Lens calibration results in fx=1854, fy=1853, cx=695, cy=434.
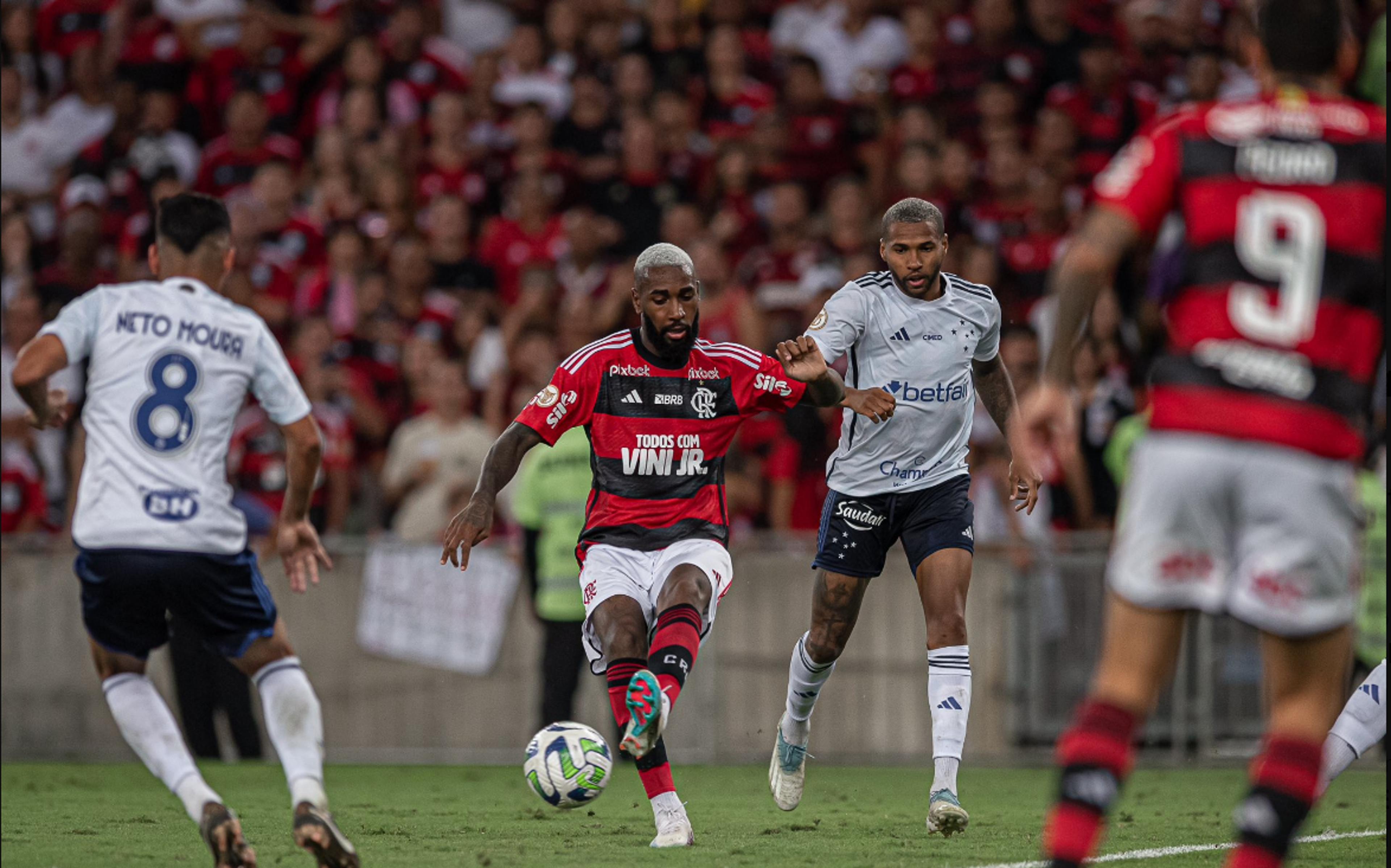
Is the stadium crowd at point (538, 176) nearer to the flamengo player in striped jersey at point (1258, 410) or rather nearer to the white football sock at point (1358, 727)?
the white football sock at point (1358, 727)

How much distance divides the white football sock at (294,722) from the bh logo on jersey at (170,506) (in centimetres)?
62

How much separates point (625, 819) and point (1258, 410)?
5071mm

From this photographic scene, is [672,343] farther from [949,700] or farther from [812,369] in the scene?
[949,700]

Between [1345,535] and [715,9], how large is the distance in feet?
43.4

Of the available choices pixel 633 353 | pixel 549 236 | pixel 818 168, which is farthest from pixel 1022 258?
pixel 633 353

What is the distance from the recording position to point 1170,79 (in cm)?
1625

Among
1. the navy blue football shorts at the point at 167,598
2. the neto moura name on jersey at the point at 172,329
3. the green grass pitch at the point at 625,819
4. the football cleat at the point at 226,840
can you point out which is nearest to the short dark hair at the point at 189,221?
the neto moura name on jersey at the point at 172,329

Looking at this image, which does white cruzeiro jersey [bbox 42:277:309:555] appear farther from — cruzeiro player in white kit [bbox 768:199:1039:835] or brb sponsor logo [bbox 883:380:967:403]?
brb sponsor logo [bbox 883:380:967:403]

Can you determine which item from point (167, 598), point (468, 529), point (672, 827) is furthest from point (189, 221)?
point (672, 827)

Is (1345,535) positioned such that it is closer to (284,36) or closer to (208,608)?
(208,608)

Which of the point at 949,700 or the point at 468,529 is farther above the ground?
the point at 468,529

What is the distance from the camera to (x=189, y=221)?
6.83 meters

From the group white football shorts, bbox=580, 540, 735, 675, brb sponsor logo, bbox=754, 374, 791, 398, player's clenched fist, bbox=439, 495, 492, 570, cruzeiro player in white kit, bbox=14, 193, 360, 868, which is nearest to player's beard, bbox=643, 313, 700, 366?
brb sponsor logo, bbox=754, 374, 791, 398

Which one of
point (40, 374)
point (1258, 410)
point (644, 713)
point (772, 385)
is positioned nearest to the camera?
point (1258, 410)
